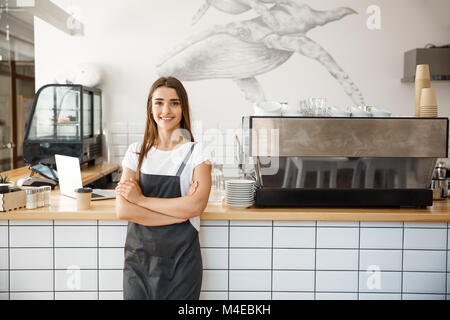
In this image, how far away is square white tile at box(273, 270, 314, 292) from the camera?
89.4 inches

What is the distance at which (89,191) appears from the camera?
224cm

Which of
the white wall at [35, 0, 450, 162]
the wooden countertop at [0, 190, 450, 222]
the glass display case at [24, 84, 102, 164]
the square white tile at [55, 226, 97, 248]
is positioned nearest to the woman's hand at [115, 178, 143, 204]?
the wooden countertop at [0, 190, 450, 222]

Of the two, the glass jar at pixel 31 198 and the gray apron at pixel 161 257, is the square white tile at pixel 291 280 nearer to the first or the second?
the gray apron at pixel 161 257

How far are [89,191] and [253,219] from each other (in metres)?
0.81

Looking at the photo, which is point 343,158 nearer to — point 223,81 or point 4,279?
point 4,279

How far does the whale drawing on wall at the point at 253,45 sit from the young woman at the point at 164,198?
2860 millimetres

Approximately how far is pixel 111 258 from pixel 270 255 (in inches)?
30.7

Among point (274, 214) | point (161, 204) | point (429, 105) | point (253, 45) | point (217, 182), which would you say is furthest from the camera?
point (253, 45)

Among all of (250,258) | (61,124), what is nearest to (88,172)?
(61,124)

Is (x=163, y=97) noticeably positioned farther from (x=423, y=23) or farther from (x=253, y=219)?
(x=423, y=23)

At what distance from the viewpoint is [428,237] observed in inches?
88.7

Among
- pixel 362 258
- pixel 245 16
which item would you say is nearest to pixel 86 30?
pixel 245 16

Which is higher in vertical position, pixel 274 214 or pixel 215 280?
pixel 274 214

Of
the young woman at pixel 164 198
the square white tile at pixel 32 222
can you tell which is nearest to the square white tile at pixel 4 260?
the square white tile at pixel 32 222
